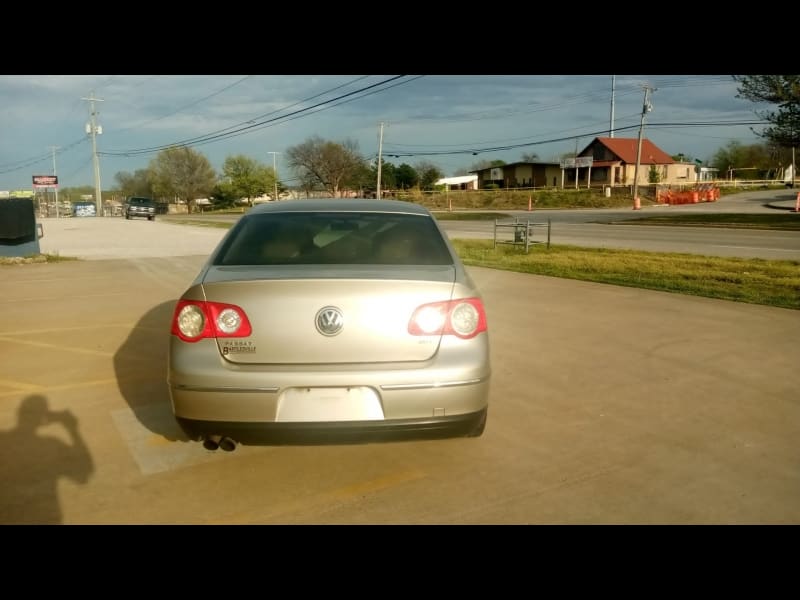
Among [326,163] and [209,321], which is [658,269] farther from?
[326,163]

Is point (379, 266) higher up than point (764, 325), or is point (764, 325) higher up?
point (379, 266)

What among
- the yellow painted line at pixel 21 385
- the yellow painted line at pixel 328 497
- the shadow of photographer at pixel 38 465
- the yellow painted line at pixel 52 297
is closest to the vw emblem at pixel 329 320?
the yellow painted line at pixel 328 497

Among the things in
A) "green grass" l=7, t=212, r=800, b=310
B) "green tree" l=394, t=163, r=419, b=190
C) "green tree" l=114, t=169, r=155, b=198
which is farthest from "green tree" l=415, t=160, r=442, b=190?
"green grass" l=7, t=212, r=800, b=310

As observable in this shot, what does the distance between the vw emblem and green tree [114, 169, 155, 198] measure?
106m

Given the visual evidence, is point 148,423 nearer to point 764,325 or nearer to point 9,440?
point 9,440

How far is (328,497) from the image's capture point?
10.3 ft

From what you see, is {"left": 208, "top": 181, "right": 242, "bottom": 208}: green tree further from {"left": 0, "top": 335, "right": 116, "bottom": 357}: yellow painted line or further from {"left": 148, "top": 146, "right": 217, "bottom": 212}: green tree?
{"left": 0, "top": 335, "right": 116, "bottom": 357}: yellow painted line

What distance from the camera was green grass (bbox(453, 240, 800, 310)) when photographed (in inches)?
356

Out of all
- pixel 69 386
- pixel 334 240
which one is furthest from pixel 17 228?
pixel 334 240
